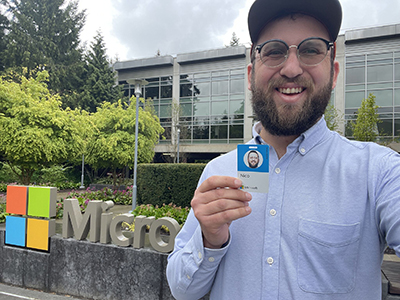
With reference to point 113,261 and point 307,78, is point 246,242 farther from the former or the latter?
point 113,261

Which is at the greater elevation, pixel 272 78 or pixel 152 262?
pixel 272 78

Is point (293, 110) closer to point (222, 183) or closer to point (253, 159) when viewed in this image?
point (253, 159)

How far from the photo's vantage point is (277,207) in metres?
1.19

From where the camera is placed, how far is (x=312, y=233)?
43.2 inches

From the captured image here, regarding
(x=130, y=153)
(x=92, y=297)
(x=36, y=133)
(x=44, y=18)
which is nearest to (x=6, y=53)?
(x=44, y=18)

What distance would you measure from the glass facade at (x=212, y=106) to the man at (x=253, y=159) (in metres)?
24.1

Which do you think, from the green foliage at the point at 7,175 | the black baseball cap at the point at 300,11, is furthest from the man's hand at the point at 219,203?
the green foliage at the point at 7,175

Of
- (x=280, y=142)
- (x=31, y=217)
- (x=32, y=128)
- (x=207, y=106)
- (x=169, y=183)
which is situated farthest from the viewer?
(x=207, y=106)

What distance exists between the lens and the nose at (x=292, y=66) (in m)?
1.20

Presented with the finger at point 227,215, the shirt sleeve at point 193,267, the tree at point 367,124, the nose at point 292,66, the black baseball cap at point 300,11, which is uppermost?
the tree at point 367,124

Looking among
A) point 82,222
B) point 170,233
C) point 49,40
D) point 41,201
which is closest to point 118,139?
point 41,201

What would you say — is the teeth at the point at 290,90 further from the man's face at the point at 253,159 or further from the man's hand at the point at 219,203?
the man's hand at the point at 219,203

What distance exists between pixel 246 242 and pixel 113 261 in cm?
372

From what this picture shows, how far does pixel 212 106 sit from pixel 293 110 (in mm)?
25192
